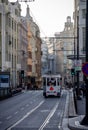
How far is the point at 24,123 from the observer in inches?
993

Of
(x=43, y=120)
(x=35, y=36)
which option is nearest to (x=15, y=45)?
(x=35, y=36)

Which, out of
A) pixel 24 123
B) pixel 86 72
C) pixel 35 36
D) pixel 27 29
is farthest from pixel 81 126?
pixel 35 36

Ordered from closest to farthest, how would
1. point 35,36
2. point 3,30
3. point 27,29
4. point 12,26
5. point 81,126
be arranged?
point 81,126, point 3,30, point 12,26, point 27,29, point 35,36

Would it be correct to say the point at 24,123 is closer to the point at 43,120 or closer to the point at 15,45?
the point at 43,120

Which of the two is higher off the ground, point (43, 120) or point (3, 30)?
point (3, 30)

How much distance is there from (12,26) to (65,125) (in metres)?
72.6

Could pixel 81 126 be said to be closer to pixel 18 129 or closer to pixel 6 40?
pixel 18 129

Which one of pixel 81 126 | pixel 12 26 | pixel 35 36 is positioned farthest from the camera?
pixel 35 36

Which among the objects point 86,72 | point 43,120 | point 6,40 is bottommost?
point 43,120

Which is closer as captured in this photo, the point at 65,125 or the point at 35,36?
the point at 65,125

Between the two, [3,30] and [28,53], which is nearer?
[3,30]

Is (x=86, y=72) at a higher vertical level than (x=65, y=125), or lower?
higher

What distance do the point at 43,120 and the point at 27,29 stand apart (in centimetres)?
A: 9839

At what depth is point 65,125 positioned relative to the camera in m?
23.8
